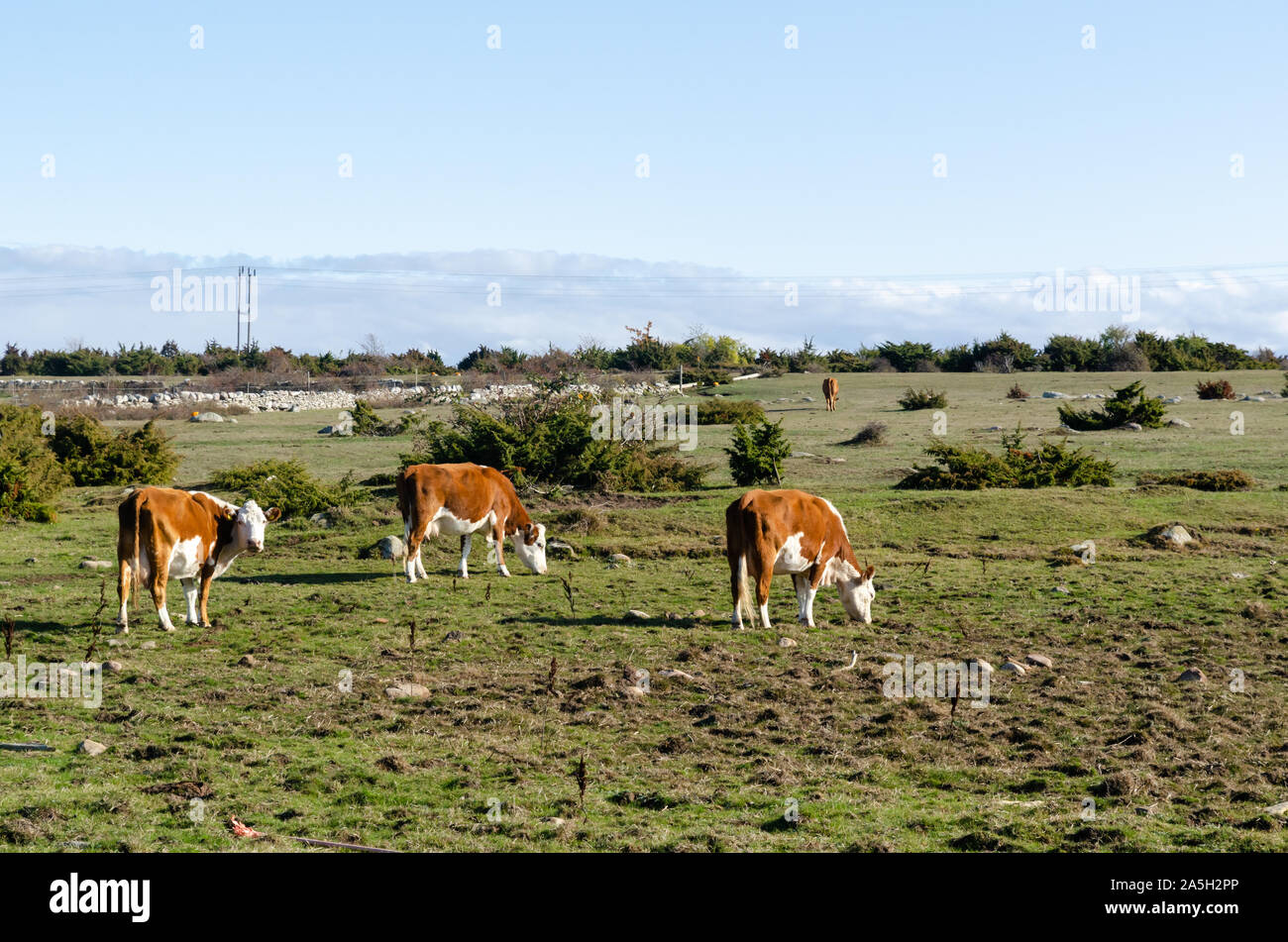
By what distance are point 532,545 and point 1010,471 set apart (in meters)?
12.9

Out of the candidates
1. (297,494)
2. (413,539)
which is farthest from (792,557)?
(297,494)

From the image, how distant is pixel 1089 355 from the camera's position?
6738cm

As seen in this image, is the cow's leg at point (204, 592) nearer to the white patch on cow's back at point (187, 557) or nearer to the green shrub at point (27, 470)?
the white patch on cow's back at point (187, 557)

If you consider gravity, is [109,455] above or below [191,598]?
above

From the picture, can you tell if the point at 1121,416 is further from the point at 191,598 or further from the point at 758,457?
the point at 191,598

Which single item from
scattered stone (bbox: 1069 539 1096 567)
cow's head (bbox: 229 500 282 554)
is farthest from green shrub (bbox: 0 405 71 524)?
scattered stone (bbox: 1069 539 1096 567)

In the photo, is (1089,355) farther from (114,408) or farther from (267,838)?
(267,838)

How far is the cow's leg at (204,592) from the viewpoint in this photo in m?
14.5

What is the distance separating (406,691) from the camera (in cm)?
1166

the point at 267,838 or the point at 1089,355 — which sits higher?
the point at 1089,355

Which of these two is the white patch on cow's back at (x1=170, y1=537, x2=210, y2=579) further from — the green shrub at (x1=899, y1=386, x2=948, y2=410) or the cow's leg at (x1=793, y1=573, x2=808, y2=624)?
the green shrub at (x1=899, y1=386, x2=948, y2=410)
